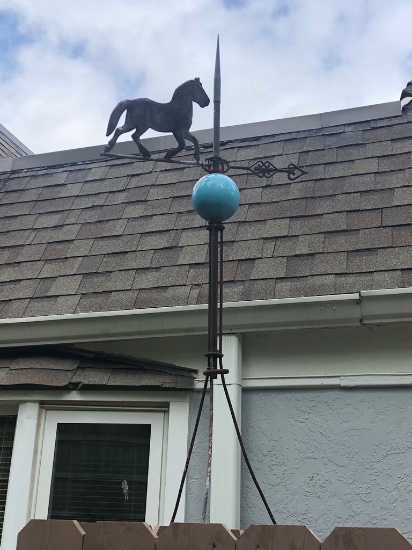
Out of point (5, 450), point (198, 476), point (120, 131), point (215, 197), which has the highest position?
point (120, 131)

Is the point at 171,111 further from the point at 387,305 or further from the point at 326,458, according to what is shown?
the point at 326,458

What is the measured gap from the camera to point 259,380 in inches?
123

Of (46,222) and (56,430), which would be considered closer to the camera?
(56,430)

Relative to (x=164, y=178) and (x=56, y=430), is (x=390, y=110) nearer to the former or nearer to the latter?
(x=164, y=178)

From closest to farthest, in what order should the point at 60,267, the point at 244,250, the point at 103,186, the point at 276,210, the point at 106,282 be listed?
the point at 244,250 < the point at 106,282 < the point at 276,210 < the point at 60,267 < the point at 103,186

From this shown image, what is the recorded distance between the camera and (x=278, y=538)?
1.76m

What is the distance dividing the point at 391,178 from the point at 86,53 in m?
6.48

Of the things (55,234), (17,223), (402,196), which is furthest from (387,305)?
(17,223)

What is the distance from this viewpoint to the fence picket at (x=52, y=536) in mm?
1898

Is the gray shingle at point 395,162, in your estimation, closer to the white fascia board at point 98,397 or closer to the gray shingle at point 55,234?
the white fascia board at point 98,397

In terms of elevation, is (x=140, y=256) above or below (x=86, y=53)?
below

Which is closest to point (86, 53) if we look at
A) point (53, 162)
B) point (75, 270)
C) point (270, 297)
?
point (53, 162)

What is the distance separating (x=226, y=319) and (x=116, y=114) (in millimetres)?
1061

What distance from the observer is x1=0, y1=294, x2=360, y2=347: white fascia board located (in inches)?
117
